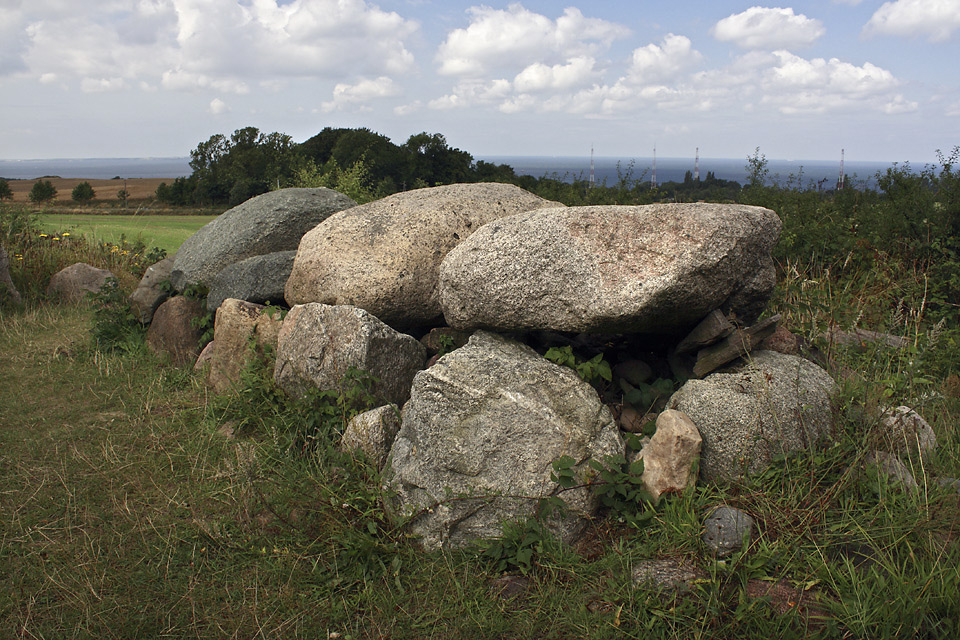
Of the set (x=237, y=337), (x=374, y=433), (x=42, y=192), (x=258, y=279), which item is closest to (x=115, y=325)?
(x=258, y=279)

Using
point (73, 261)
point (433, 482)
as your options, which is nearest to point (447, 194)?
point (433, 482)

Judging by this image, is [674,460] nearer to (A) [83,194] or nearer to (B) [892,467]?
(B) [892,467]

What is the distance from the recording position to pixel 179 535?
4391mm

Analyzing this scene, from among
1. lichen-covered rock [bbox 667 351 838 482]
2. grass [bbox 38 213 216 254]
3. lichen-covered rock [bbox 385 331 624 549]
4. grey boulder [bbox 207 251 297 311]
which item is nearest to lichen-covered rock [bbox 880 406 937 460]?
lichen-covered rock [bbox 667 351 838 482]

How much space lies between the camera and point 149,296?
8.28m

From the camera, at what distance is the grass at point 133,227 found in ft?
49.1

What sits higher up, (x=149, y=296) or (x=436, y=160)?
(x=436, y=160)

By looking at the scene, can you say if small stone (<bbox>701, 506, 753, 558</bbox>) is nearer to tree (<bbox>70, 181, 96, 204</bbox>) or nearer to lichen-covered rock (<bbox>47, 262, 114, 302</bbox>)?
lichen-covered rock (<bbox>47, 262, 114, 302</bbox>)

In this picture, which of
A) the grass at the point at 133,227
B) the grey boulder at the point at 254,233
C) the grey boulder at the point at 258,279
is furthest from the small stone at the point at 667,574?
the grass at the point at 133,227

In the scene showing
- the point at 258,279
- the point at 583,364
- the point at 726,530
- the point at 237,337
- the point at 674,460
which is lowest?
the point at 726,530

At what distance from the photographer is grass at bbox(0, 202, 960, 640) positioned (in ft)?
11.3

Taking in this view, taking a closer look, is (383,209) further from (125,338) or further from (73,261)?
(73,261)

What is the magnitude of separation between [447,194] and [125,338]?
4614mm

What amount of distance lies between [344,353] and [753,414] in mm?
3148
